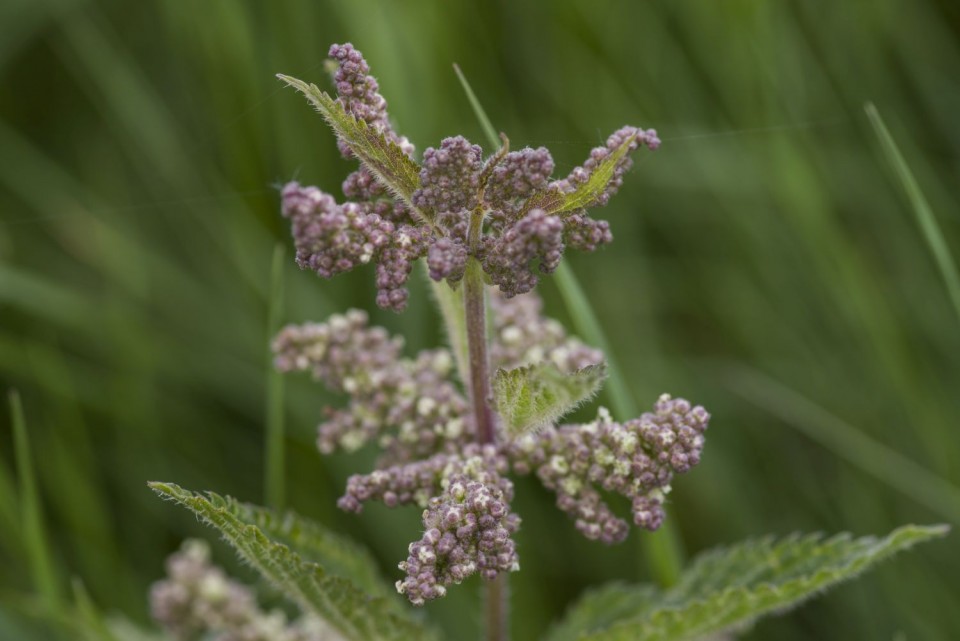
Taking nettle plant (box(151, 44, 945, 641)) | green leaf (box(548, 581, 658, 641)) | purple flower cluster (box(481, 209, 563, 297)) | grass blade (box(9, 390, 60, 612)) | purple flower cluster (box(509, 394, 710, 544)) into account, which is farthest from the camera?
grass blade (box(9, 390, 60, 612))

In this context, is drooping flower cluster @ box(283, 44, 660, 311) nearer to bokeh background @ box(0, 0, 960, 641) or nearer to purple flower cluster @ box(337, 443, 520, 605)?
purple flower cluster @ box(337, 443, 520, 605)

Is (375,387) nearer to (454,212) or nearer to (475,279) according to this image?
(475,279)

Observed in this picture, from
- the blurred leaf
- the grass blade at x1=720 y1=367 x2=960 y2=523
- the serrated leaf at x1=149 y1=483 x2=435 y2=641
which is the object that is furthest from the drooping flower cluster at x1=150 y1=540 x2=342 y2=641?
the grass blade at x1=720 y1=367 x2=960 y2=523

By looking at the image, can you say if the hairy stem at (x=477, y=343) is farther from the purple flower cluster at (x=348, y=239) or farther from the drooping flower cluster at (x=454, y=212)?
the purple flower cluster at (x=348, y=239)

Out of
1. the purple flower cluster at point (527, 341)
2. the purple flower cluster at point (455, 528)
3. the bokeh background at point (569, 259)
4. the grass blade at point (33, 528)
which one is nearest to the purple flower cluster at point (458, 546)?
the purple flower cluster at point (455, 528)

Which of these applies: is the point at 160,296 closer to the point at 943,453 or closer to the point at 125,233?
the point at 125,233
